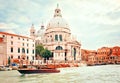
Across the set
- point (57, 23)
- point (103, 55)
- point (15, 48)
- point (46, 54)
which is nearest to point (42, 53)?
point (46, 54)

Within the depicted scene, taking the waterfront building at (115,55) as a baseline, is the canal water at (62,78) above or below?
below

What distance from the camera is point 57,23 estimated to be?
4825 centimetres

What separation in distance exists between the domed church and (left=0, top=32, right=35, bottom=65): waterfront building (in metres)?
12.4

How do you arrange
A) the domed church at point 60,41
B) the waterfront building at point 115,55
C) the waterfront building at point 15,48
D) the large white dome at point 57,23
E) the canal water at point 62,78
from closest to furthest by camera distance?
the canal water at point 62,78, the waterfront building at point 15,48, the domed church at point 60,41, the large white dome at point 57,23, the waterfront building at point 115,55

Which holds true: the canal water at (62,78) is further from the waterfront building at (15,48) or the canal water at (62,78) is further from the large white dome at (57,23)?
the large white dome at (57,23)

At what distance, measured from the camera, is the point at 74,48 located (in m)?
45.7

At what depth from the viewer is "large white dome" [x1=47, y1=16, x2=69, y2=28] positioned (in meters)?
47.8

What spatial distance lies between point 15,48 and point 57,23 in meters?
21.1

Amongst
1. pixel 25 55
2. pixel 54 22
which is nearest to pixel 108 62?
pixel 54 22

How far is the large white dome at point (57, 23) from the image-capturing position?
47825 millimetres

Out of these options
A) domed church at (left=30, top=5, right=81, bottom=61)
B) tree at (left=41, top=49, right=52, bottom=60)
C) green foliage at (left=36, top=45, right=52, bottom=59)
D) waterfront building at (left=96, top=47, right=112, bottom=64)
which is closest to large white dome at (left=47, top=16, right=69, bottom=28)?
domed church at (left=30, top=5, right=81, bottom=61)

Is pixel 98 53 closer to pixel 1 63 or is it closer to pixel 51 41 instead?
pixel 51 41

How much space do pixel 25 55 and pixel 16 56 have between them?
1412mm

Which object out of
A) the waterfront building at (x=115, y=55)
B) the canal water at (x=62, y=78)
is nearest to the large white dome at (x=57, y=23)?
the waterfront building at (x=115, y=55)
